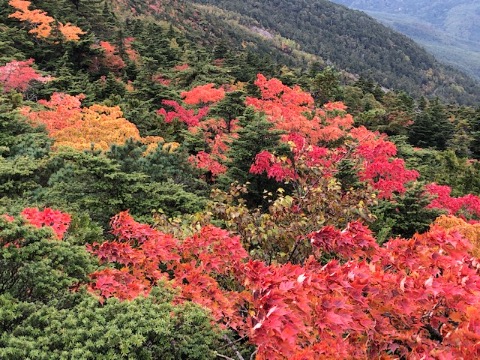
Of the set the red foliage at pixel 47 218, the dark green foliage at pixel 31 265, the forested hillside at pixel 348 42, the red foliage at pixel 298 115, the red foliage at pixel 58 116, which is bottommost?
the forested hillside at pixel 348 42

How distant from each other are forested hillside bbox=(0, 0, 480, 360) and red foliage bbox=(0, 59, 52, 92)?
0.10 m

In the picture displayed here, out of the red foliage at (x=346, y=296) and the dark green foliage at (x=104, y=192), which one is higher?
the red foliage at (x=346, y=296)

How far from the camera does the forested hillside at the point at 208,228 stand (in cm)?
429

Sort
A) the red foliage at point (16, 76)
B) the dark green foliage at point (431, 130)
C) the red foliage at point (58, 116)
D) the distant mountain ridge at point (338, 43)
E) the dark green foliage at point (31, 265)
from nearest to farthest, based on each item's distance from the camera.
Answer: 1. the dark green foliage at point (31, 265)
2. the red foliage at point (58, 116)
3. the red foliage at point (16, 76)
4. the dark green foliage at point (431, 130)
5. the distant mountain ridge at point (338, 43)

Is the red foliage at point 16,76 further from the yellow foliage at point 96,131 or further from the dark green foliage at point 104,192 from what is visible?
the dark green foliage at point 104,192

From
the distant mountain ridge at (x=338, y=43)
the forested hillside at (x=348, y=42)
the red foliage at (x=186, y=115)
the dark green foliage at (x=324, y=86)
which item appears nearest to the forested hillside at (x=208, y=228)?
the red foliage at (x=186, y=115)

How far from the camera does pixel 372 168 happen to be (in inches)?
644

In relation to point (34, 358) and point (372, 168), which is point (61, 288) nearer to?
point (34, 358)

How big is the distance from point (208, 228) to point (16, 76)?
834 inches

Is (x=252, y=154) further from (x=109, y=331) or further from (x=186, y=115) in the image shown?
(x=109, y=331)

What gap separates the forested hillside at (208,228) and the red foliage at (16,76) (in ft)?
0.33

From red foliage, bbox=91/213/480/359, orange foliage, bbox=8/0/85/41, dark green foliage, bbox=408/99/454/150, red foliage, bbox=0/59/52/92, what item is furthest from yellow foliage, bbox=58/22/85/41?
red foliage, bbox=91/213/480/359

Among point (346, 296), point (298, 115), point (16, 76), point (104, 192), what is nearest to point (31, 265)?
point (346, 296)

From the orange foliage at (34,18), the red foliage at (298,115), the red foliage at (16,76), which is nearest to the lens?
the red foliage at (298,115)
